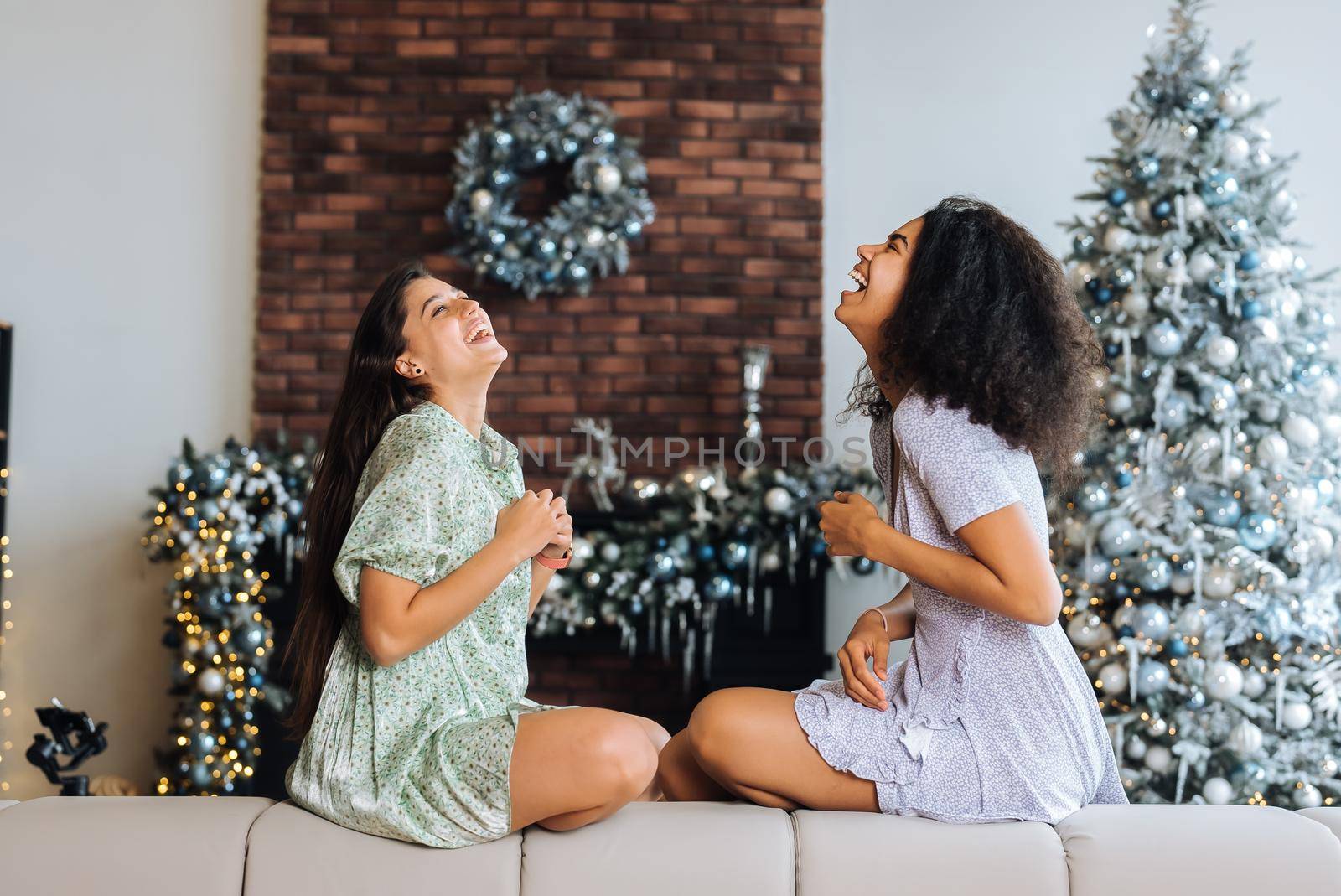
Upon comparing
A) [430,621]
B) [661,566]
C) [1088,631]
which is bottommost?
[1088,631]

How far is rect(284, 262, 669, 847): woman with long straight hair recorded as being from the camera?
149 cm

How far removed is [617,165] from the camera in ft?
13.5

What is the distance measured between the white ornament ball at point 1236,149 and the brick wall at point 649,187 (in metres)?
1.42

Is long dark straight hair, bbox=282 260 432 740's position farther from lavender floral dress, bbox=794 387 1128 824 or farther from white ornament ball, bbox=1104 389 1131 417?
white ornament ball, bbox=1104 389 1131 417

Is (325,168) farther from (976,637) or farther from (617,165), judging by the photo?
Result: (976,637)

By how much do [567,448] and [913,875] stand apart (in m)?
2.90

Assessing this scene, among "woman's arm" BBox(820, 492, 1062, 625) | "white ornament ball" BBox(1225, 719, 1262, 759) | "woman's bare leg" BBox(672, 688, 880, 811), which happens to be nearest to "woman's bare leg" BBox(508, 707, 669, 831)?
"woman's bare leg" BBox(672, 688, 880, 811)

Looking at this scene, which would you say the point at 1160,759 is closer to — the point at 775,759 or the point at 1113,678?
the point at 1113,678

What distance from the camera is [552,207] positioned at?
163 inches

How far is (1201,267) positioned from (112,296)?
12.2 ft

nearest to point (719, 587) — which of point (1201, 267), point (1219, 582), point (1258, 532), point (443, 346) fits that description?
point (1219, 582)

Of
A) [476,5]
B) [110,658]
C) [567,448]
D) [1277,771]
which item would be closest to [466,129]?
[476,5]

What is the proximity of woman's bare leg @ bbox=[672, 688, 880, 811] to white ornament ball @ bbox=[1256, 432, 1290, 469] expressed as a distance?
2.10 metres

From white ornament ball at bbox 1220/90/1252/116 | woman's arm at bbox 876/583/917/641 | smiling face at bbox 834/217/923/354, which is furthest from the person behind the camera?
white ornament ball at bbox 1220/90/1252/116
